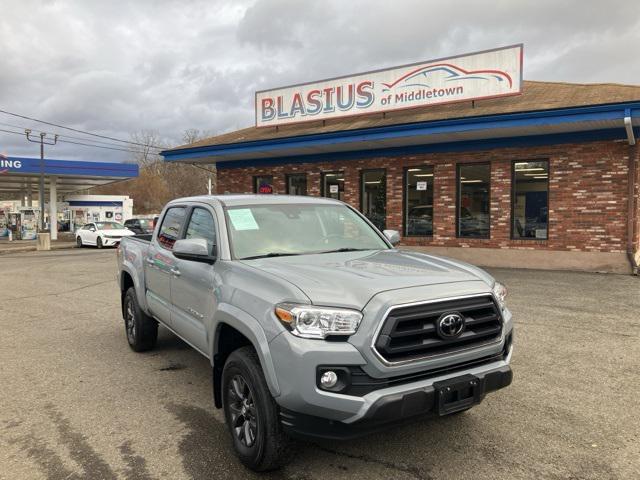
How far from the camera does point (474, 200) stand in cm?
1406

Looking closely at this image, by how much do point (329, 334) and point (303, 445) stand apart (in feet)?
3.71

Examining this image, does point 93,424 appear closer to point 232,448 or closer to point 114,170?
point 232,448

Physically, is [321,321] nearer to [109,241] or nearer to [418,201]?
[418,201]

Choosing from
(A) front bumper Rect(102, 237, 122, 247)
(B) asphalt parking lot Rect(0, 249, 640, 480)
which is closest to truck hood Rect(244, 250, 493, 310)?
(B) asphalt parking lot Rect(0, 249, 640, 480)

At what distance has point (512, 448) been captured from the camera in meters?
3.38

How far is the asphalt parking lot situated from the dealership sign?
8461 millimetres

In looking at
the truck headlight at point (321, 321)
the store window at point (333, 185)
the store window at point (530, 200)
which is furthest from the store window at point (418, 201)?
the truck headlight at point (321, 321)

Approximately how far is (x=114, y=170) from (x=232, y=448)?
3309 cm

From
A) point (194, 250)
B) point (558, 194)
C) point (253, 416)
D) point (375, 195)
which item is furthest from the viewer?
point (375, 195)

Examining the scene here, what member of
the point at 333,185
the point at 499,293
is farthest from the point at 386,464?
the point at 333,185

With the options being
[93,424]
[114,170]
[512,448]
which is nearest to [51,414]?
[93,424]

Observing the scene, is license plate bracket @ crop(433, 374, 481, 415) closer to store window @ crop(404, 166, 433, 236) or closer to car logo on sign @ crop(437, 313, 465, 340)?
car logo on sign @ crop(437, 313, 465, 340)

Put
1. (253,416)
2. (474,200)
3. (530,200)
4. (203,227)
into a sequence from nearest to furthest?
(253,416) → (203,227) → (530,200) → (474,200)

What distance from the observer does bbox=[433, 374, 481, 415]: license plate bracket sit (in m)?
2.75
